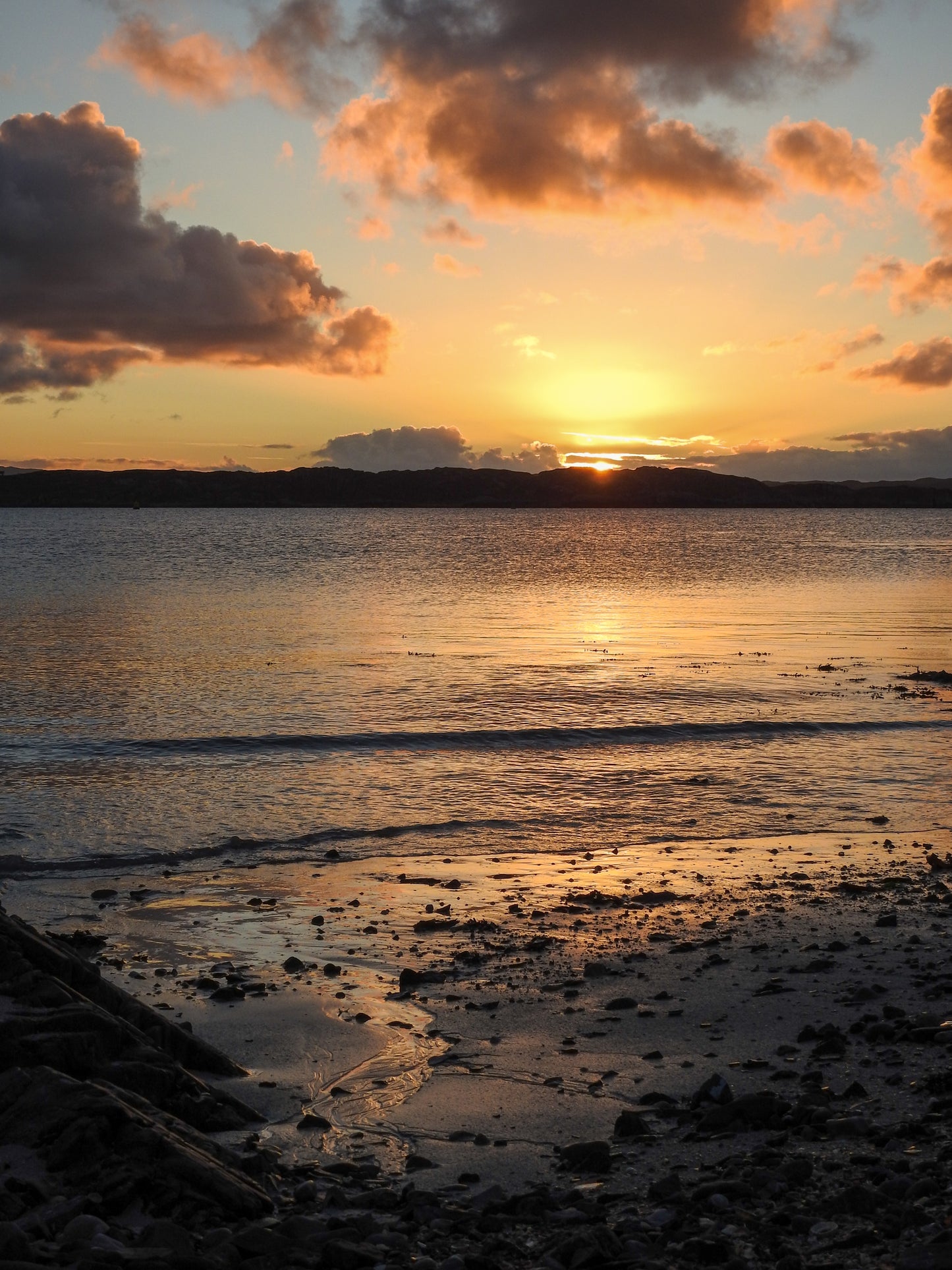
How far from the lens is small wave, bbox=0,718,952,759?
20.9 m

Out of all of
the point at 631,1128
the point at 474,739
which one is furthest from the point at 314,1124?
the point at 474,739

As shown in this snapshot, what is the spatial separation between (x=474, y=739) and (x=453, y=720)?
5.86ft

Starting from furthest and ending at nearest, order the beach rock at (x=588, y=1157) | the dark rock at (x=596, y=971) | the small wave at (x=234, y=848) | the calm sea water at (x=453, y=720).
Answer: the calm sea water at (x=453, y=720), the small wave at (x=234, y=848), the dark rock at (x=596, y=971), the beach rock at (x=588, y=1157)

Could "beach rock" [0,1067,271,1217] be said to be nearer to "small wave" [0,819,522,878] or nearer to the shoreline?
the shoreline

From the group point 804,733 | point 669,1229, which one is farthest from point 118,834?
point 804,733

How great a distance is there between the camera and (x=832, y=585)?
66.6 m

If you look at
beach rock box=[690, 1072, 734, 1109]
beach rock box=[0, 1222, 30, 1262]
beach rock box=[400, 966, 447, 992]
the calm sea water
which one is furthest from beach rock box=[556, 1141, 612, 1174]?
the calm sea water

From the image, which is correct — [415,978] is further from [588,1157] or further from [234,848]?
[234,848]

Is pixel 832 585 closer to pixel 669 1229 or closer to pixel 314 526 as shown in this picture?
pixel 669 1229

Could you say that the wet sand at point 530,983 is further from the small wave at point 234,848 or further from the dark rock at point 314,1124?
the small wave at point 234,848

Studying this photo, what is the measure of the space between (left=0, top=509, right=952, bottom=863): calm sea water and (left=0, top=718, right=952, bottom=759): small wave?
8cm

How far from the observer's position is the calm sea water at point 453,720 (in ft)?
53.0

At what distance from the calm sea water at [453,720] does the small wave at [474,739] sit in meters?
0.08

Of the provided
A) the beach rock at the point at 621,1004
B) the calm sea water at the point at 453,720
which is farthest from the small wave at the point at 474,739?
the beach rock at the point at 621,1004
